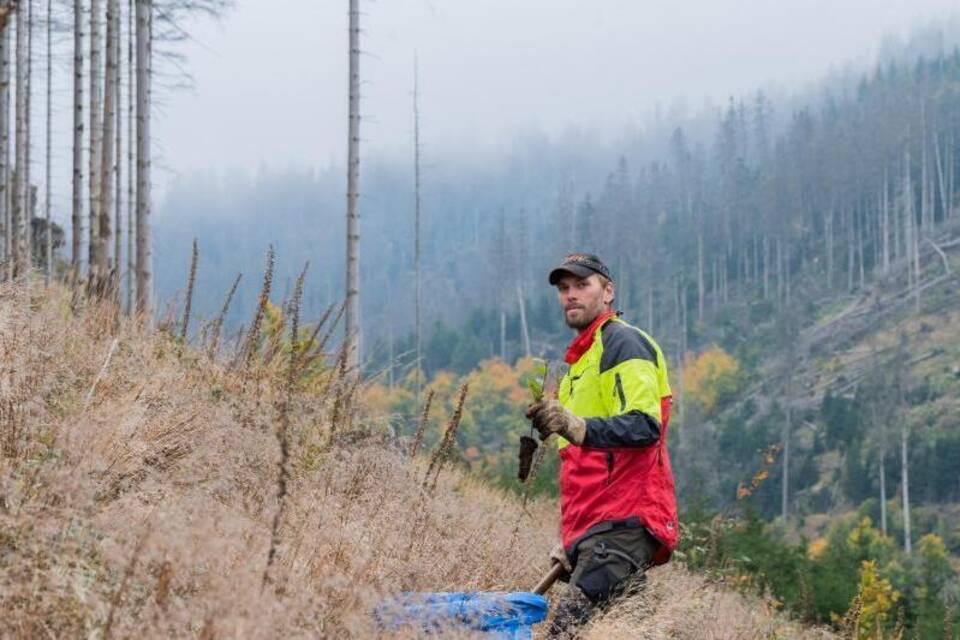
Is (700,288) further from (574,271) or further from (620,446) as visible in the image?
(620,446)

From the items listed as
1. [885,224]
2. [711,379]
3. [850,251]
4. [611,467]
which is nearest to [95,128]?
[611,467]

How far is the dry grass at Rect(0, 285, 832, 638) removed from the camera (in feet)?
9.01

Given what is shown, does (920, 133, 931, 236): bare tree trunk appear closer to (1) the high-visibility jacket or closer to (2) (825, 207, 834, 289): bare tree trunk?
(2) (825, 207, 834, 289): bare tree trunk

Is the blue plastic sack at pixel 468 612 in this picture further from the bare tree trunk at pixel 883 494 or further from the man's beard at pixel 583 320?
the bare tree trunk at pixel 883 494

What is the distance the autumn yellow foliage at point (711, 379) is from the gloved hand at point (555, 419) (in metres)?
74.2

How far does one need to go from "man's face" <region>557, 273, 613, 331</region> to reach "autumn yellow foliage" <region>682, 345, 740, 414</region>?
73629 millimetres

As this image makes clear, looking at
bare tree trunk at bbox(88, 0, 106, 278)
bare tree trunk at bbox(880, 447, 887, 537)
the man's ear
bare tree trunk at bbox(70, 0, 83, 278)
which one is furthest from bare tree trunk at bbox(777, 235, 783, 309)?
the man's ear

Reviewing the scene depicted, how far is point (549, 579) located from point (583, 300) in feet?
3.89

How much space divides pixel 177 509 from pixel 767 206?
103 m

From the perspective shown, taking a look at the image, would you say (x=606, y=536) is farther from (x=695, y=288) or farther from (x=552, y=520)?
(x=695, y=288)

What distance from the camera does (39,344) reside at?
4.86 meters

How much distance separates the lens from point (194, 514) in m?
3.26

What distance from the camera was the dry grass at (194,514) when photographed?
108 inches

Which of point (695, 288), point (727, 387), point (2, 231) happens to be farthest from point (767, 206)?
point (2, 231)
